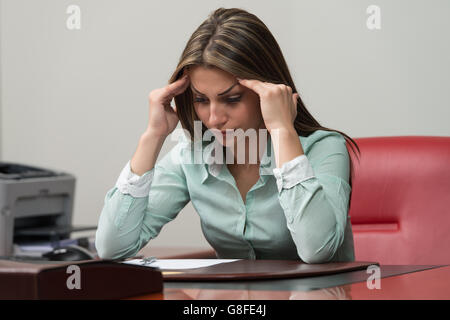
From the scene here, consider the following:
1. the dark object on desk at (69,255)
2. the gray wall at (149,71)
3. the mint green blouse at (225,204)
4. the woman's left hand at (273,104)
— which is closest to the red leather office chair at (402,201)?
the mint green blouse at (225,204)

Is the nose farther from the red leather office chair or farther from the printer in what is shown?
the printer

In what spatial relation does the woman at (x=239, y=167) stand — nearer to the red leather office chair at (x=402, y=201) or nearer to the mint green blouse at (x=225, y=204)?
the mint green blouse at (x=225, y=204)

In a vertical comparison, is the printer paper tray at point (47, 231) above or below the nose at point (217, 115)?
below

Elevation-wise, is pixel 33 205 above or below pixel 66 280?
below

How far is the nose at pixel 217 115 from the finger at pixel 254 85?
73 mm

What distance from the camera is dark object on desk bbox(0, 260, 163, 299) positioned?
0.76 meters

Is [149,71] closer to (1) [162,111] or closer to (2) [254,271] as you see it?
(1) [162,111]

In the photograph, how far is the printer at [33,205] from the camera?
2.21 meters

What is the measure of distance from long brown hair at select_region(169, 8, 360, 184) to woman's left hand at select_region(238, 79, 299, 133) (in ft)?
0.11

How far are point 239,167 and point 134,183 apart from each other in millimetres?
273

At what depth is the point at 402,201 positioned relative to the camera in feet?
5.41

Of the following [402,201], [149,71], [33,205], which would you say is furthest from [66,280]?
[149,71]

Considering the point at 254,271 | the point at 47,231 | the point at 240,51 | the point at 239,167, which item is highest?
the point at 240,51
